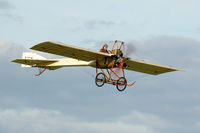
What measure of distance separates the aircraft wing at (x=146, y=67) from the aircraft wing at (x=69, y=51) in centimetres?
362

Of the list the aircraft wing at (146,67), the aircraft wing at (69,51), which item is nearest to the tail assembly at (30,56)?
the aircraft wing at (69,51)

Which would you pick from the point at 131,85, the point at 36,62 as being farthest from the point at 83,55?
the point at 36,62

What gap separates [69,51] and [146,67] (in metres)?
8.47

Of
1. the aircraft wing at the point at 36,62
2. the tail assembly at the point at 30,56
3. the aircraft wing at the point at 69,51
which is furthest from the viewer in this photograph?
the tail assembly at the point at 30,56

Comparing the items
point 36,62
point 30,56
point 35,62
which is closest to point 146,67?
point 36,62

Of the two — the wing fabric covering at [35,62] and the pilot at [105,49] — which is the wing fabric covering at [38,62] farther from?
the pilot at [105,49]

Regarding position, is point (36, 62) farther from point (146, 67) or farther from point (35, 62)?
point (146, 67)

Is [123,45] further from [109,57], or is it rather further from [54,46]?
[54,46]

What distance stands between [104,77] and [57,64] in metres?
7.24

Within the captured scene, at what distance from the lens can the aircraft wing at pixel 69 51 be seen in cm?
4319

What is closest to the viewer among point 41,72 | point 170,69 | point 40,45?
point 40,45

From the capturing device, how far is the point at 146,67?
50.0m

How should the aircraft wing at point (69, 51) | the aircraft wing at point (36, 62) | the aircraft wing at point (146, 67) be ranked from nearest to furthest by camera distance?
the aircraft wing at point (69, 51) < the aircraft wing at point (146, 67) < the aircraft wing at point (36, 62)

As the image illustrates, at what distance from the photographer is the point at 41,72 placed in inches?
2100
